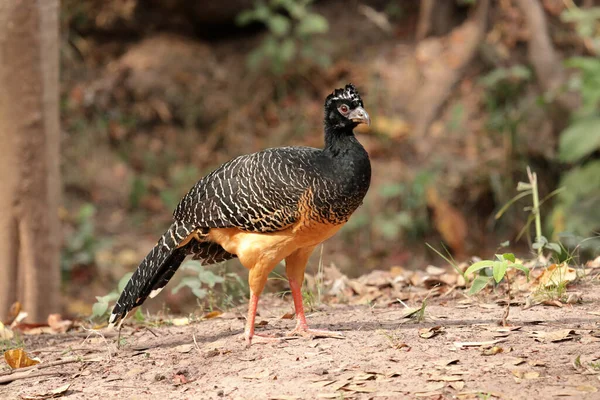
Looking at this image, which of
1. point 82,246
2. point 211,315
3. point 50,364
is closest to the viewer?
point 50,364

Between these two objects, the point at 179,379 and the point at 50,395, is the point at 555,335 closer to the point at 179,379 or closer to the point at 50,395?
the point at 179,379

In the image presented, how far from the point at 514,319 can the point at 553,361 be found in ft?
2.56

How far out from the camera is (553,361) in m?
3.90

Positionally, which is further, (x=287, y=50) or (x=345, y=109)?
(x=287, y=50)

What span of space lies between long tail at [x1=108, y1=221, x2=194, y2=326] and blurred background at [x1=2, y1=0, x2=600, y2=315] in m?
3.91

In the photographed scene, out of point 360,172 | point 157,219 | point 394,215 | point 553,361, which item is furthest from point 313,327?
point 157,219

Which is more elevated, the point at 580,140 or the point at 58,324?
the point at 580,140

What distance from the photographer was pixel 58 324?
607 cm

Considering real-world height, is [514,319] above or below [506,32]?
below

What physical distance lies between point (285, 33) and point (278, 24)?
2.02 ft

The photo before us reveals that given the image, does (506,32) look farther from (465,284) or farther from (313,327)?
(313,327)

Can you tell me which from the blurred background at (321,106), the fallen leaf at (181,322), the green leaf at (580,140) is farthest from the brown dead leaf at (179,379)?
the green leaf at (580,140)

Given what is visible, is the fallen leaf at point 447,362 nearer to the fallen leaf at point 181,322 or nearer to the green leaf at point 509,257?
the green leaf at point 509,257

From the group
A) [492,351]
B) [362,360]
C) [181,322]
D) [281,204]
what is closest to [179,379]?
[362,360]
